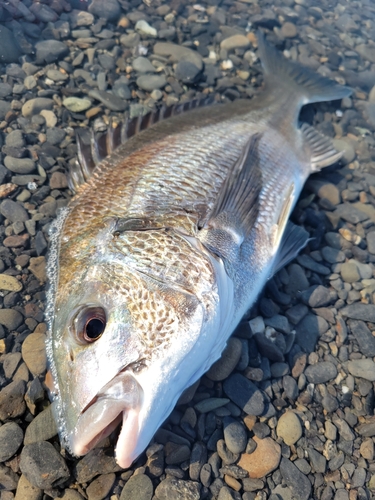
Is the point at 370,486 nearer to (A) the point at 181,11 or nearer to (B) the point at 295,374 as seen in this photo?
(B) the point at 295,374

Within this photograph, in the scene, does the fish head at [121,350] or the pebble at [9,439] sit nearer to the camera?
the fish head at [121,350]

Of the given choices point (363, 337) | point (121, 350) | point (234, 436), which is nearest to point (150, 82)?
point (363, 337)

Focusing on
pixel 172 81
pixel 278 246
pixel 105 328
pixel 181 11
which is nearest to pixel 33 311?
pixel 105 328

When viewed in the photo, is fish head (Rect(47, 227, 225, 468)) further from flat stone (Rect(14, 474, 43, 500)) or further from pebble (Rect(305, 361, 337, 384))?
pebble (Rect(305, 361, 337, 384))

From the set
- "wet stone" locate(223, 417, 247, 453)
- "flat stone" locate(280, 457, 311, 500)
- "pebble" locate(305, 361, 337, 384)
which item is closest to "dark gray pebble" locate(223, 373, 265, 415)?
"wet stone" locate(223, 417, 247, 453)

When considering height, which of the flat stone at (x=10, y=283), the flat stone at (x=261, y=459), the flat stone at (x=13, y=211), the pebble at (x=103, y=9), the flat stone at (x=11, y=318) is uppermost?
the pebble at (x=103, y=9)

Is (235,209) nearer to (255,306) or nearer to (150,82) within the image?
(255,306)

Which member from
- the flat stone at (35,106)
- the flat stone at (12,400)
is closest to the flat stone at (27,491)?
the flat stone at (12,400)

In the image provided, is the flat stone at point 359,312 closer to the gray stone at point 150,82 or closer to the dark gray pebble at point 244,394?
the dark gray pebble at point 244,394
